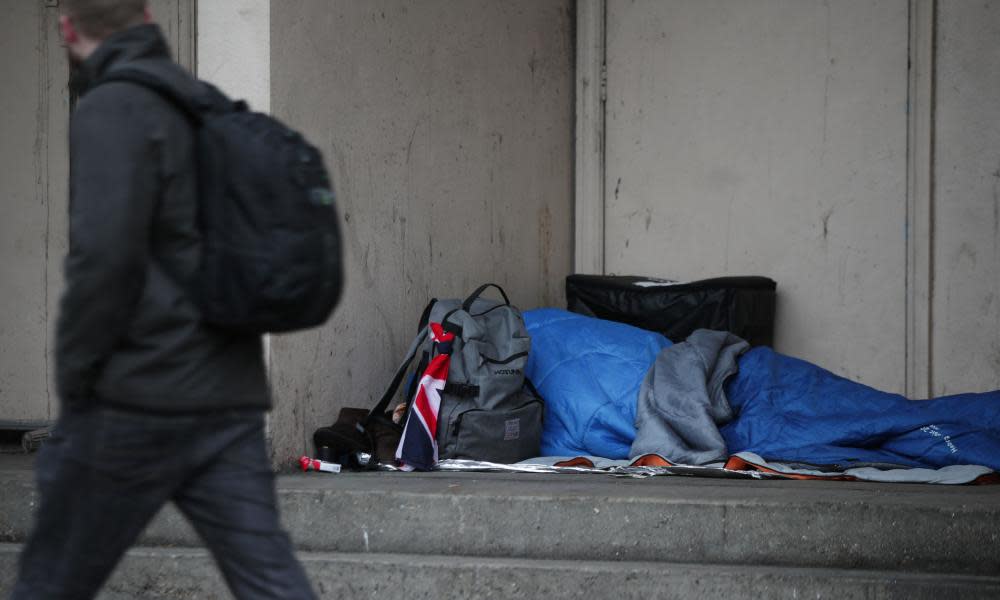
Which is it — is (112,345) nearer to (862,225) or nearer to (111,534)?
(111,534)

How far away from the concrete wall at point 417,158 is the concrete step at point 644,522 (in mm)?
649

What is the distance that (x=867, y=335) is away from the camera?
604cm

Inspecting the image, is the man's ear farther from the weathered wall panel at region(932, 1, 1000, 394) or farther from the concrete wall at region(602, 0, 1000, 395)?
the weathered wall panel at region(932, 1, 1000, 394)

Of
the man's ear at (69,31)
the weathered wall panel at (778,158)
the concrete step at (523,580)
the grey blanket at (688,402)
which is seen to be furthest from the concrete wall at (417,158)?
the man's ear at (69,31)

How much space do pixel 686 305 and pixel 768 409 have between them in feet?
3.06

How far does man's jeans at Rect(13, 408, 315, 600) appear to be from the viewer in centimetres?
214

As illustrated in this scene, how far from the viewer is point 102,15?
2.21m

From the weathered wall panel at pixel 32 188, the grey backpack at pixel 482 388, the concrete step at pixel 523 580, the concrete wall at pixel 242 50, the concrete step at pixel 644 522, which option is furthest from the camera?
the weathered wall panel at pixel 32 188

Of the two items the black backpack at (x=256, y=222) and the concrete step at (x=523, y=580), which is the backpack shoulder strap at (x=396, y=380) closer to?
the concrete step at (x=523, y=580)

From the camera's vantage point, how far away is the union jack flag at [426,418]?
4.63 metres

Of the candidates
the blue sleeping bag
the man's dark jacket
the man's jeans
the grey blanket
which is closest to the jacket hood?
the man's dark jacket

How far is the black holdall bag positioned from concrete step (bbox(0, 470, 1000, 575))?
5.62ft

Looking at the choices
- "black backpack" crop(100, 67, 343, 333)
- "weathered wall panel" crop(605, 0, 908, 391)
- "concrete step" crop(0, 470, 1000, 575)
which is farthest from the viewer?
"weathered wall panel" crop(605, 0, 908, 391)

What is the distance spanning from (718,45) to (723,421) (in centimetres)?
224
